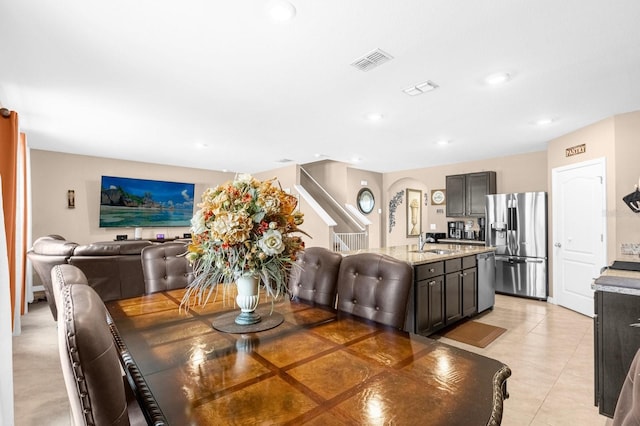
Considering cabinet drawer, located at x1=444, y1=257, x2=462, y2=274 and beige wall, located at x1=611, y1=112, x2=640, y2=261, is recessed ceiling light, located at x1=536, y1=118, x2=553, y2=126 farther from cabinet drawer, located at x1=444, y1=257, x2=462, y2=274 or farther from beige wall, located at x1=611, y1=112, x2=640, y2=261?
cabinet drawer, located at x1=444, y1=257, x2=462, y2=274

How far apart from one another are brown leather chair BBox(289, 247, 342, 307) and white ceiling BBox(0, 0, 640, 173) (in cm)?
155

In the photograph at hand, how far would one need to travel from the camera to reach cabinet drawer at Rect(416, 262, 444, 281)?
3.10 m

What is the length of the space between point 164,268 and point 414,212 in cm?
770

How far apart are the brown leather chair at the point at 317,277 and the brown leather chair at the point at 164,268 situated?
962 mm

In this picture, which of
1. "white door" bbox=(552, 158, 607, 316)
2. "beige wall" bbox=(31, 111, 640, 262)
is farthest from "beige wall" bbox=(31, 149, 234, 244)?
"white door" bbox=(552, 158, 607, 316)

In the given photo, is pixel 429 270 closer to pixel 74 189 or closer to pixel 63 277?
pixel 63 277

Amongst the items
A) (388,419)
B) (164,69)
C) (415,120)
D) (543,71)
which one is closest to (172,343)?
(388,419)

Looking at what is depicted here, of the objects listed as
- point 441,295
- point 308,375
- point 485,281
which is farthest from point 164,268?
point 485,281

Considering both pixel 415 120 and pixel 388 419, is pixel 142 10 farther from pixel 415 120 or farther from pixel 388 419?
pixel 415 120

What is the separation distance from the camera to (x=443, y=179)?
703 centimetres

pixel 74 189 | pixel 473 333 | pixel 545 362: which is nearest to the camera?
pixel 545 362

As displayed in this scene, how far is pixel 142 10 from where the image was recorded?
1.91 m

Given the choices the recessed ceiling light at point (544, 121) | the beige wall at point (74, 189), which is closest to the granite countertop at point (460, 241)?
the recessed ceiling light at point (544, 121)

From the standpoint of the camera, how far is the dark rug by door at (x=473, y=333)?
3324 mm
